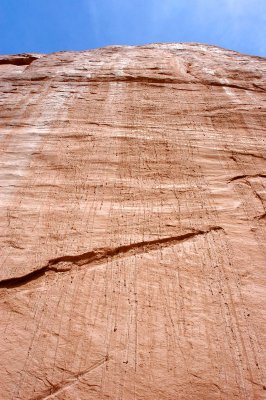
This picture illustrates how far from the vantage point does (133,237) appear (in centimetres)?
313

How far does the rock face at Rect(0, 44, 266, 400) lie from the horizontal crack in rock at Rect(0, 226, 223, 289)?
0.04ft

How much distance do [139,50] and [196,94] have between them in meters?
2.16

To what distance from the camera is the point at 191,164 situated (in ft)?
12.8

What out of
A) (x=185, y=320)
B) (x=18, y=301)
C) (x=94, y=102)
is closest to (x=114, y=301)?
(x=185, y=320)

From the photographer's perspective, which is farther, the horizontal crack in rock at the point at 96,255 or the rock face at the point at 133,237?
the horizontal crack in rock at the point at 96,255

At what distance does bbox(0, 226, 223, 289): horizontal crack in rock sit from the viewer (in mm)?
2852

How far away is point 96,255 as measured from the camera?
300cm

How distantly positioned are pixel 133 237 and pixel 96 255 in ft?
1.27

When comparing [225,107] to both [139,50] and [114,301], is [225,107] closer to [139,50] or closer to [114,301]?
[139,50]

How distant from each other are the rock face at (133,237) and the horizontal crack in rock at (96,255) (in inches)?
0.4

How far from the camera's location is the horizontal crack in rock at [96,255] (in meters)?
2.85

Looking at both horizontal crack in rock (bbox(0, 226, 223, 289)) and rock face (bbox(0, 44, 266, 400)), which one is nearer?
rock face (bbox(0, 44, 266, 400))

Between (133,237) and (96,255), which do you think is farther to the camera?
(133,237)

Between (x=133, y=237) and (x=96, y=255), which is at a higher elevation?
(x=133, y=237)
